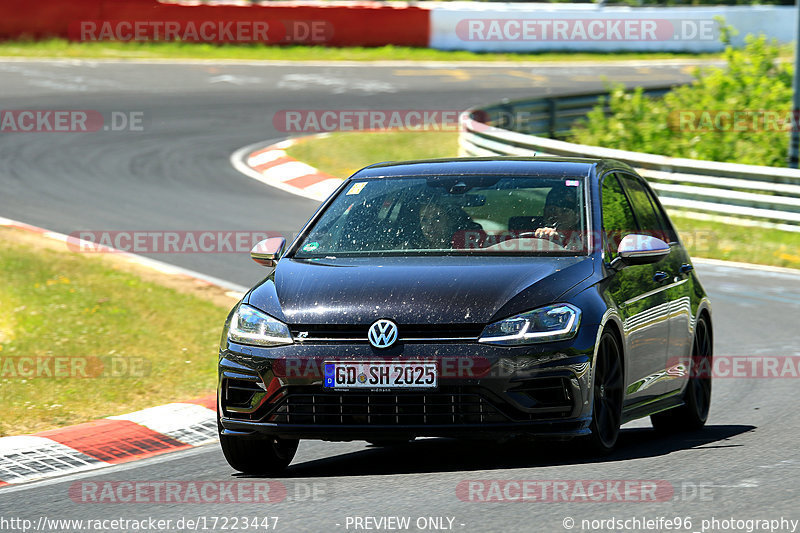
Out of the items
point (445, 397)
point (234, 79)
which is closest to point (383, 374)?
point (445, 397)

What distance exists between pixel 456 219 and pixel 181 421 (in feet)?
7.69

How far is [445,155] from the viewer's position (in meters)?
23.7

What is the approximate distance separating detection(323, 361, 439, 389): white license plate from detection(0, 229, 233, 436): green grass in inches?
112

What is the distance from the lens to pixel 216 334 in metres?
11.5

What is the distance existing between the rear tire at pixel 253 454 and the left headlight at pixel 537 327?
1250 mm

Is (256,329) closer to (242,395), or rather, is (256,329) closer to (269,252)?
(242,395)

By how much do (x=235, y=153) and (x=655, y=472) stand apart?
1740 cm

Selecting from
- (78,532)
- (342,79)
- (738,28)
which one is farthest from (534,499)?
(738,28)

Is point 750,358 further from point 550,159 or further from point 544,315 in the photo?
point 544,315

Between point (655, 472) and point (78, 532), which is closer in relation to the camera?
point (78, 532)

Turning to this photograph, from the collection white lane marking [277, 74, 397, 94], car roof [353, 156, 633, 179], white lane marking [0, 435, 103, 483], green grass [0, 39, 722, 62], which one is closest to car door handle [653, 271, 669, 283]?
car roof [353, 156, 633, 179]

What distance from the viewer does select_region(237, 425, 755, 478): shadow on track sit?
23.1 ft

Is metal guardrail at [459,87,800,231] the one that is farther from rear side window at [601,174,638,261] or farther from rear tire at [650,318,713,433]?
rear side window at [601,174,638,261]

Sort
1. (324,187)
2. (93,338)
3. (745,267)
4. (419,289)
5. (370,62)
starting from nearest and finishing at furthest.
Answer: (419,289) < (93,338) < (745,267) < (324,187) < (370,62)
